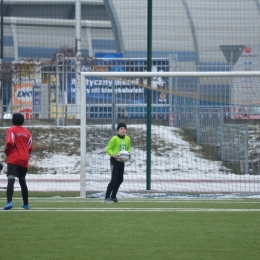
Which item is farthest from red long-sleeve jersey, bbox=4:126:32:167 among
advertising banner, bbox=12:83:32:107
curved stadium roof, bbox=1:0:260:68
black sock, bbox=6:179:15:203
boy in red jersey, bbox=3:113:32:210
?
advertising banner, bbox=12:83:32:107

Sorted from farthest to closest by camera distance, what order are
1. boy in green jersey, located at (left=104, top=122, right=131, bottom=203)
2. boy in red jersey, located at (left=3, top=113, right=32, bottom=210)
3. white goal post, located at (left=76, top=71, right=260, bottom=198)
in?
white goal post, located at (left=76, top=71, right=260, bottom=198), boy in green jersey, located at (left=104, top=122, right=131, bottom=203), boy in red jersey, located at (left=3, top=113, right=32, bottom=210)

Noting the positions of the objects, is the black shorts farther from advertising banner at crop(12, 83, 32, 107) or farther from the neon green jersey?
advertising banner at crop(12, 83, 32, 107)

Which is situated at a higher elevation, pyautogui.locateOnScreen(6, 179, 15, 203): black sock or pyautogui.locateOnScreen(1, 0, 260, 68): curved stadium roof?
pyautogui.locateOnScreen(1, 0, 260, 68): curved stadium roof

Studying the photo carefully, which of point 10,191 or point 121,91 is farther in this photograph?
point 121,91

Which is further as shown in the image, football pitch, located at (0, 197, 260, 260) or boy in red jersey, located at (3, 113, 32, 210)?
boy in red jersey, located at (3, 113, 32, 210)

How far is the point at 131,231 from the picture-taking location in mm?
8516

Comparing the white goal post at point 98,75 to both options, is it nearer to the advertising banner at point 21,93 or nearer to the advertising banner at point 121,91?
the advertising banner at point 121,91

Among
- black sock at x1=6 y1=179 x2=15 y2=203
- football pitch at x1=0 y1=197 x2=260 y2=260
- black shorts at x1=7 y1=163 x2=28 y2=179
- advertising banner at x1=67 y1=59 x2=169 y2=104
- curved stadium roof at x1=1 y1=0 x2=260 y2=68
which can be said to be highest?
curved stadium roof at x1=1 y1=0 x2=260 y2=68

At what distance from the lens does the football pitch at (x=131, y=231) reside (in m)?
7.04

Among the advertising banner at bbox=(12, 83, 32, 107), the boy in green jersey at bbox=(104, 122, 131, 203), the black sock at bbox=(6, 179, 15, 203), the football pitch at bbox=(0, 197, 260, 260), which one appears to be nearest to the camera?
the football pitch at bbox=(0, 197, 260, 260)

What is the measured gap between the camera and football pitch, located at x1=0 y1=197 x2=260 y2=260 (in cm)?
704

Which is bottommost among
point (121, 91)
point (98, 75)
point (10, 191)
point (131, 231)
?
point (131, 231)

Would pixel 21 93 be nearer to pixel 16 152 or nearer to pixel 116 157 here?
pixel 116 157

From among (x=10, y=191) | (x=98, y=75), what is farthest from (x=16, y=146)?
(x=98, y=75)
